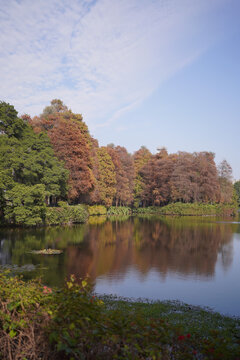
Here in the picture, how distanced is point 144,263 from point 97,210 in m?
29.0

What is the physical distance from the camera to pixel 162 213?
158ft

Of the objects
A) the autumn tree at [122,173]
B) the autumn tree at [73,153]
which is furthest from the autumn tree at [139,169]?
the autumn tree at [73,153]

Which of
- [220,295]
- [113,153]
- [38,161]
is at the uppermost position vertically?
[113,153]

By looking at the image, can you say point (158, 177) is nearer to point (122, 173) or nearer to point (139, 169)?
point (139, 169)

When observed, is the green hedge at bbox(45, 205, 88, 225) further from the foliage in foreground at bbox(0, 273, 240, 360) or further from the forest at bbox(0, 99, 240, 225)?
the foliage in foreground at bbox(0, 273, 240, 360)

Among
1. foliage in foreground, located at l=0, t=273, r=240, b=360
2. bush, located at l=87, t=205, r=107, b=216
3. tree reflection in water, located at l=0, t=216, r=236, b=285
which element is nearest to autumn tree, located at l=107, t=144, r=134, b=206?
bush, located at l=87, t=205, r=107, b=216

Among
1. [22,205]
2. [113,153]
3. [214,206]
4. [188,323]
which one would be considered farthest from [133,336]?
[214,206]

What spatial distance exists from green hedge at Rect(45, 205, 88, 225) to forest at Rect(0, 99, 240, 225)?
0.55ft

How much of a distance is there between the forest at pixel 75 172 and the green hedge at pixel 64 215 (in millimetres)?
168

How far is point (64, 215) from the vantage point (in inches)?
1037

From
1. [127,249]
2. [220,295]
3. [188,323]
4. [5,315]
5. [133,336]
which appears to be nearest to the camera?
[133,336]

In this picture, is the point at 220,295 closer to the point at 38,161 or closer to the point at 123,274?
the point at 123,274

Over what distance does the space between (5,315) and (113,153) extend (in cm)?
4276

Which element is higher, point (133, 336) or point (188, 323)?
point (133, 336)
